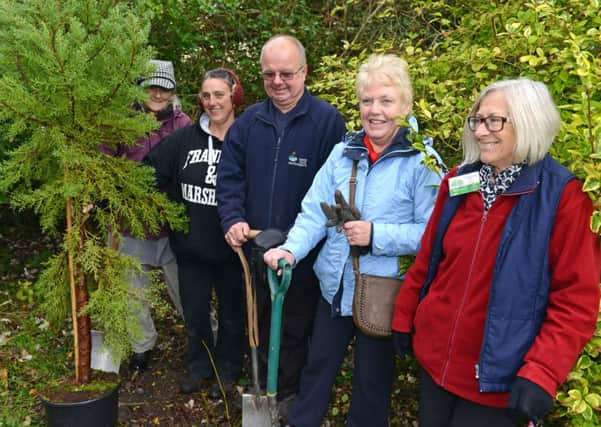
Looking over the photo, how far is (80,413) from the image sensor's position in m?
3.15

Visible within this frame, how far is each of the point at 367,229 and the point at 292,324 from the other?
1034mm

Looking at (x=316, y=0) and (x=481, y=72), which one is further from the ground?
(x=316, y=0)

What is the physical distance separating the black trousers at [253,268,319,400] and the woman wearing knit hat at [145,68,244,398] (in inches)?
13.9

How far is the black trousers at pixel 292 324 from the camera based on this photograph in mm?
3357

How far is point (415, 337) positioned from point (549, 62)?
1.59m

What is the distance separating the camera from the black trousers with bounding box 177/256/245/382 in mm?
3740

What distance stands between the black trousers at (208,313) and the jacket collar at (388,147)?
1.24m

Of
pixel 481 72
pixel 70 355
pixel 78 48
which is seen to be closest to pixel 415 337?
pixel 481 72

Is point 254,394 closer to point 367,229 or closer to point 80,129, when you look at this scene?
point 367,229

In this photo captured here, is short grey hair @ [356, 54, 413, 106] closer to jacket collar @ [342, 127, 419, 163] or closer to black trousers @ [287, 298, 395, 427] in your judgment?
jacket collar @ [342, 127, 419, 163]

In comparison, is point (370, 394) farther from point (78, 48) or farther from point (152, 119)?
point (78, 48)

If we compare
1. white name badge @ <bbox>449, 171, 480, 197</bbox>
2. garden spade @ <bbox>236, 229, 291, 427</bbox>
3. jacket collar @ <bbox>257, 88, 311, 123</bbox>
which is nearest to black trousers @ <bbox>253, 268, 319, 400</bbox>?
garden spade @ <bbox>236, 229, 291, 427</bbox>

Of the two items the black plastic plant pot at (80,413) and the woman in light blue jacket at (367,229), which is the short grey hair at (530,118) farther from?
the black plastic plant pot at (80,413)

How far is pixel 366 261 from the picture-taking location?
9.05ft
